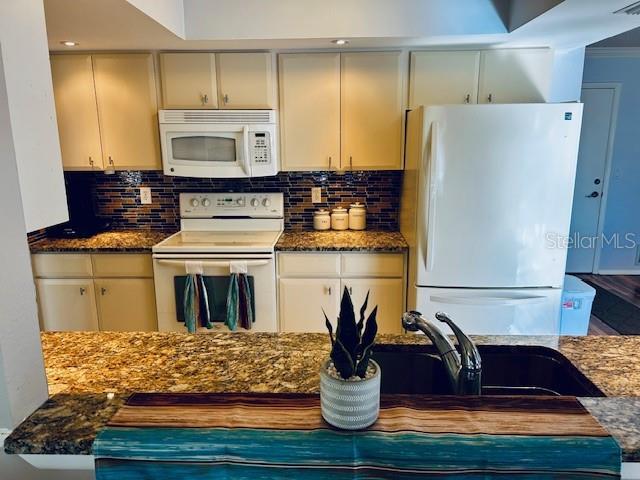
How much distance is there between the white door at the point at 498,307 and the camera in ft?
8.28

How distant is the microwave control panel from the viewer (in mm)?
2834

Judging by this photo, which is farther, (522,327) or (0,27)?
(522,327)

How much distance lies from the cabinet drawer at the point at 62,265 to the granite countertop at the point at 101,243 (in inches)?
1.5

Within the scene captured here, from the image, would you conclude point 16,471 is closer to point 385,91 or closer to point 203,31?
point 203,31

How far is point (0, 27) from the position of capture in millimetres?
842

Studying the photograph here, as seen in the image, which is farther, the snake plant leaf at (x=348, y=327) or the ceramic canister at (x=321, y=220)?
the ceramic canister at (x=321, y=220)

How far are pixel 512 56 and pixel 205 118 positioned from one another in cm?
197

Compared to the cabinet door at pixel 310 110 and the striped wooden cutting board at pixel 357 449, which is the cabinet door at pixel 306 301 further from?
the striped wooden cutting board at pixel 357 449

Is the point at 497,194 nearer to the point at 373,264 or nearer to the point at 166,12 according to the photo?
the point at 373,264

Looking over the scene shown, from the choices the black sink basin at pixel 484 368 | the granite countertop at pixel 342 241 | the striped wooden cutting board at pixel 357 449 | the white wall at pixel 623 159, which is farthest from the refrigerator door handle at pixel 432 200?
the white wall at pixel 623 159

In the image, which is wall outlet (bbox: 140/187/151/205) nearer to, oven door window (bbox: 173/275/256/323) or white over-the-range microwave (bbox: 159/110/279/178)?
white over-the-range microwave (bbox: 159/110/279/178)

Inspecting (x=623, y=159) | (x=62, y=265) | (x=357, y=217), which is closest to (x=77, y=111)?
(x=62, y=265)

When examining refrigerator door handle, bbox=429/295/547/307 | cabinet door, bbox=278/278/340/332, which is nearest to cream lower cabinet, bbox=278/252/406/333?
cabinet door, bbox=278/278/340/332

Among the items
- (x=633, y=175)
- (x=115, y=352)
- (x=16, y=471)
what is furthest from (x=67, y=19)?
(x=633, y=175)
